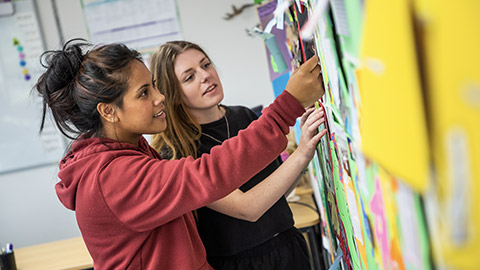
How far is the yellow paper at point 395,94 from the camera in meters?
0.24

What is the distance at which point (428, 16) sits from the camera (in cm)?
23

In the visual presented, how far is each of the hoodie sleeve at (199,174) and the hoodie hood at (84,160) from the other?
40 mm

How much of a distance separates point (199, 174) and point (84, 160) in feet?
0.81

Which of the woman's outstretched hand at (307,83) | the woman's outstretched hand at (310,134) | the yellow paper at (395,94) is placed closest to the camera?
the yellow paper at (395,94)

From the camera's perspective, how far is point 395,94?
26 cm

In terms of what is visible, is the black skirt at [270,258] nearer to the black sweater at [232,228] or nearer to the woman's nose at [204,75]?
the black sweater at [232,228]

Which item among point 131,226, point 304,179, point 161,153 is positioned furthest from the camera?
point 304,179

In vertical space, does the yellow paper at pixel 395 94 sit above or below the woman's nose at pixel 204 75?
above

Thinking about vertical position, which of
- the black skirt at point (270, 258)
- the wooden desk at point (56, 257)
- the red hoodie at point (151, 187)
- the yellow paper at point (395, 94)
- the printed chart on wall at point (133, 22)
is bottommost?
the wooden desk at point (56, 257)

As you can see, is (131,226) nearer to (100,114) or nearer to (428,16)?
(100,114)

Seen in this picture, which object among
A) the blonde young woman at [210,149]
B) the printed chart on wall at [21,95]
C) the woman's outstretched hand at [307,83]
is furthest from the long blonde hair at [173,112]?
the printed chart on wall at [21,95]

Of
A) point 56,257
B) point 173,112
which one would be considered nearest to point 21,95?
point 56,257

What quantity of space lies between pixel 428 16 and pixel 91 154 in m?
0.75

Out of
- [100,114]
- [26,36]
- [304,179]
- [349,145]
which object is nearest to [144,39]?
[26,36]
